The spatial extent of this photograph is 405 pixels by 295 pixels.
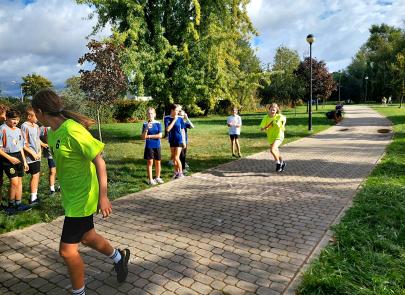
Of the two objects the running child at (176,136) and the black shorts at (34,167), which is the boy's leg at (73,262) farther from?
the running child at (176,136)

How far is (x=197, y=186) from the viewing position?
24.9 feet

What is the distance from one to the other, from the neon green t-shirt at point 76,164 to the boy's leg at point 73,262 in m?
0.28

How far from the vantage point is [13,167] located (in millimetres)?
5750

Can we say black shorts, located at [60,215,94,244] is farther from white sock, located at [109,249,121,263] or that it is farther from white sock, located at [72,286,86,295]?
white sock, located at [109,249,121,263]

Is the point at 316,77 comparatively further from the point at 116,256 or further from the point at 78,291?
the point at 78,291

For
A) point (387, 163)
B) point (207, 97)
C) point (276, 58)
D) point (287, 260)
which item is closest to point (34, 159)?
point (287, 260)

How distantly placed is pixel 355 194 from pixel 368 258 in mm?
2989

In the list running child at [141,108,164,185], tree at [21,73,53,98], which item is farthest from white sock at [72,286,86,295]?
tree at [21,73,53,98]

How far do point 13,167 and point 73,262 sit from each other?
11.6ft

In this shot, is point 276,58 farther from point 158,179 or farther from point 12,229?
point 12,229

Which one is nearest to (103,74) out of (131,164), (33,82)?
(131,164)

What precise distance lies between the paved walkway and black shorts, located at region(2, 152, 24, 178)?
1126mm

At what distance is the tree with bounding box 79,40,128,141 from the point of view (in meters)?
14.0

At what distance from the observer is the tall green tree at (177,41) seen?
46.2 feet
